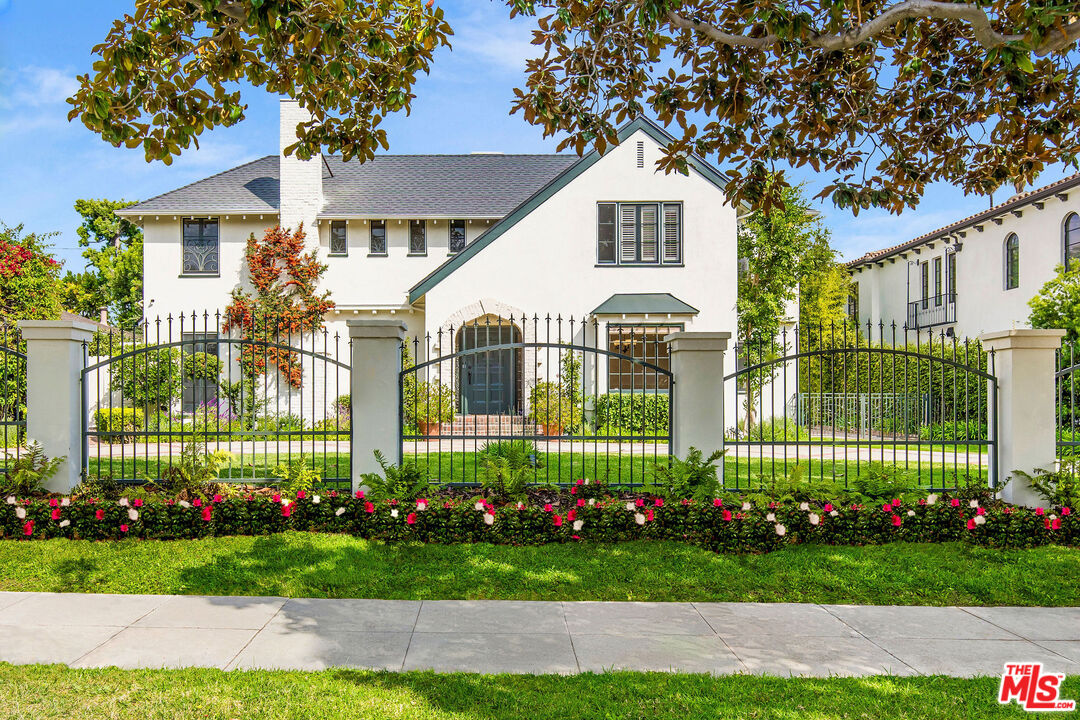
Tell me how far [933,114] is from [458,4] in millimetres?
5219

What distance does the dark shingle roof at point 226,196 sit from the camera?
2103 cm

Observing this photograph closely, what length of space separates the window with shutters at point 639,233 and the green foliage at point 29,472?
13.2 meters

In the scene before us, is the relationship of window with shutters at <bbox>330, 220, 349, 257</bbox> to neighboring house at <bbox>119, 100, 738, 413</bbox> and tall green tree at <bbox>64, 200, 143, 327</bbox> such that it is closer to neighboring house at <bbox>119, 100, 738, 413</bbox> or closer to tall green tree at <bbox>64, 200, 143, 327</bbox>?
neighboring house at <bbox>119, 100, 738, 413</bbox>

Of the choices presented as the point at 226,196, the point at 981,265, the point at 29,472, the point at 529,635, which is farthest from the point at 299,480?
the point at 981,265

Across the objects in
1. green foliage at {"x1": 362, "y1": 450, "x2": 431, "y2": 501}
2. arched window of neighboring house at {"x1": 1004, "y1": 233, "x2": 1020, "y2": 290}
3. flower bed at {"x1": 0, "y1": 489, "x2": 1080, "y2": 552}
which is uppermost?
arched window of neighboring house at {"x1": 1004, "y1": 233, "x2": 1020, "y2": 290}

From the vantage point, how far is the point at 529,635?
200 inches

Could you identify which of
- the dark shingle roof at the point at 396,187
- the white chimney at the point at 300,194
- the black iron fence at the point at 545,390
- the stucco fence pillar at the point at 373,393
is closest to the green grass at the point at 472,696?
the stucco fence pillar at the point at 373,393

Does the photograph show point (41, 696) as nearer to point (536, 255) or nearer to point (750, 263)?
point (536, 255)

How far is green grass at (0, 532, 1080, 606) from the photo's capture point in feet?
20.0

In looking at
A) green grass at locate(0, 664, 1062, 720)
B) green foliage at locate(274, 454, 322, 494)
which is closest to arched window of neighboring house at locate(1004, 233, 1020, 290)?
green grass at locate(0, 664, 1062, 720)

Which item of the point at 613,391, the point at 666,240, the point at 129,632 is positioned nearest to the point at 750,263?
the point at 666,240

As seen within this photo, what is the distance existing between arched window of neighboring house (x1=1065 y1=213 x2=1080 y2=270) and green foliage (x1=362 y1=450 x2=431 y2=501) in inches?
780

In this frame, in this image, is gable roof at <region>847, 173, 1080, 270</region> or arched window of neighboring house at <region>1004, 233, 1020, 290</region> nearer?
gable roof at <region>847, 173, 1080, 270</region>

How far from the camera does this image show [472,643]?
490 centimetres
